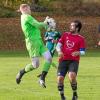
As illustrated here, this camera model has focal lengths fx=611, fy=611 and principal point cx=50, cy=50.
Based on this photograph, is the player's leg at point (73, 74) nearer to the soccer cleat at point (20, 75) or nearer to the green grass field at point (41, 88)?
the green grass field at point (41, 88)

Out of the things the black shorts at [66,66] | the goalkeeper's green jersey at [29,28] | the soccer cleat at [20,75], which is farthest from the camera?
the soccer cleat at [20,75]

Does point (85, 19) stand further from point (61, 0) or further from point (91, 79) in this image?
point (91, 79)

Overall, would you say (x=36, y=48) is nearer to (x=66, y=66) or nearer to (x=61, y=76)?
(x=66, y=66)

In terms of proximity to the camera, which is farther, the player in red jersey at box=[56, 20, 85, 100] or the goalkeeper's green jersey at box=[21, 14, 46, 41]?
the goalkeeper's green jersey at box=[21, 14, 46, 41]

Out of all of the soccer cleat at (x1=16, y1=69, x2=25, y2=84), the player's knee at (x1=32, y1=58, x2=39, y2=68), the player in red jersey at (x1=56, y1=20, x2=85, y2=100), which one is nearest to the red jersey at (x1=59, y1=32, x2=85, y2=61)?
the player in red jersey at (x1=56, y1=20, x2=85, y2=100)

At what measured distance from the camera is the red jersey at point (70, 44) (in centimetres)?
1389

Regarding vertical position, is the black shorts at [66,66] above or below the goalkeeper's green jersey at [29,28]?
below

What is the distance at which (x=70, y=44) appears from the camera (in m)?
13.9

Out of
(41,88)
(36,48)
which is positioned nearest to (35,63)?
(36,48)

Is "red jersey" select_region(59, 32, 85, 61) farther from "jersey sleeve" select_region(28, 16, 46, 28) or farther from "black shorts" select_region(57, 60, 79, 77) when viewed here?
"jersey sleeve" select_region(28, 16, 46, 28)

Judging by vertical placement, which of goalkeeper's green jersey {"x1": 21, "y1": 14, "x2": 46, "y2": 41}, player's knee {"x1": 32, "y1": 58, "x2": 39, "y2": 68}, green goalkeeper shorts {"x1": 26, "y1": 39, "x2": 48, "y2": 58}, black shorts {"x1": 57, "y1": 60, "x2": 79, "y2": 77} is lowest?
player's knee {"x1": 32, "y1": 58, "x2": 39, "y2": 68}

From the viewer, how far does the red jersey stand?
13.9 metres

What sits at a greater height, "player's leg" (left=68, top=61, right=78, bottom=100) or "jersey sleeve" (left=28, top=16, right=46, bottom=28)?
"jersey sleeve" (left=28, top=16, right=46, bottom=28)

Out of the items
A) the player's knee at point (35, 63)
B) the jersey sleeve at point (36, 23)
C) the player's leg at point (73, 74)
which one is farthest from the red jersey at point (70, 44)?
the player's knee at point (35, 63)
